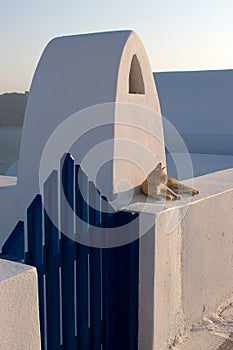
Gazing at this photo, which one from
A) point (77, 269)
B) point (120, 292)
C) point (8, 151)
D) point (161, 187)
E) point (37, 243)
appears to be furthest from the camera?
point (8, 151)

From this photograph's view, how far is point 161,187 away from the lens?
15.4 feet

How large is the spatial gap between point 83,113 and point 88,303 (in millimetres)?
2041

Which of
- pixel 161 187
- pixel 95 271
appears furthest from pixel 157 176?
pixel 95 271

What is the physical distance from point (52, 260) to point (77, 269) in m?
0.32

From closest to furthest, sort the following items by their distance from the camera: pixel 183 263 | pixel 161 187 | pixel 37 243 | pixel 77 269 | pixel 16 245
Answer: pixel 37 243
pixel 16 245
pixel 77 269
pixel 183 263
pixel 161 187

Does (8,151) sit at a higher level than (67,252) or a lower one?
lower

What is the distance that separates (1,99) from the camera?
6594cm

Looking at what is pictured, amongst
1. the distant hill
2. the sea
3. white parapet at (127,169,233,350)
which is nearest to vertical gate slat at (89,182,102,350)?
white parapet at (127,169,233,350)

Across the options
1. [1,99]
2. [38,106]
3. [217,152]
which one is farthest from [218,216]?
[1,99]

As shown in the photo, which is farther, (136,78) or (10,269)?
(136,78)

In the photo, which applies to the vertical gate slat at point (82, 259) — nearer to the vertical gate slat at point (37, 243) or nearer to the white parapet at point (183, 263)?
the vertical gate slat at point (37, 243)

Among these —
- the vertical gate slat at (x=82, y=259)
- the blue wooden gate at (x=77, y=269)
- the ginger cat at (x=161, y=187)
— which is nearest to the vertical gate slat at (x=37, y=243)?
the blue wooden gate at (x=77, y=269)

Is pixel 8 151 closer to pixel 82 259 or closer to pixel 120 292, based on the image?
pixel 120 292

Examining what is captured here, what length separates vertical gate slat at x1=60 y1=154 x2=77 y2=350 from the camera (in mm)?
3314
